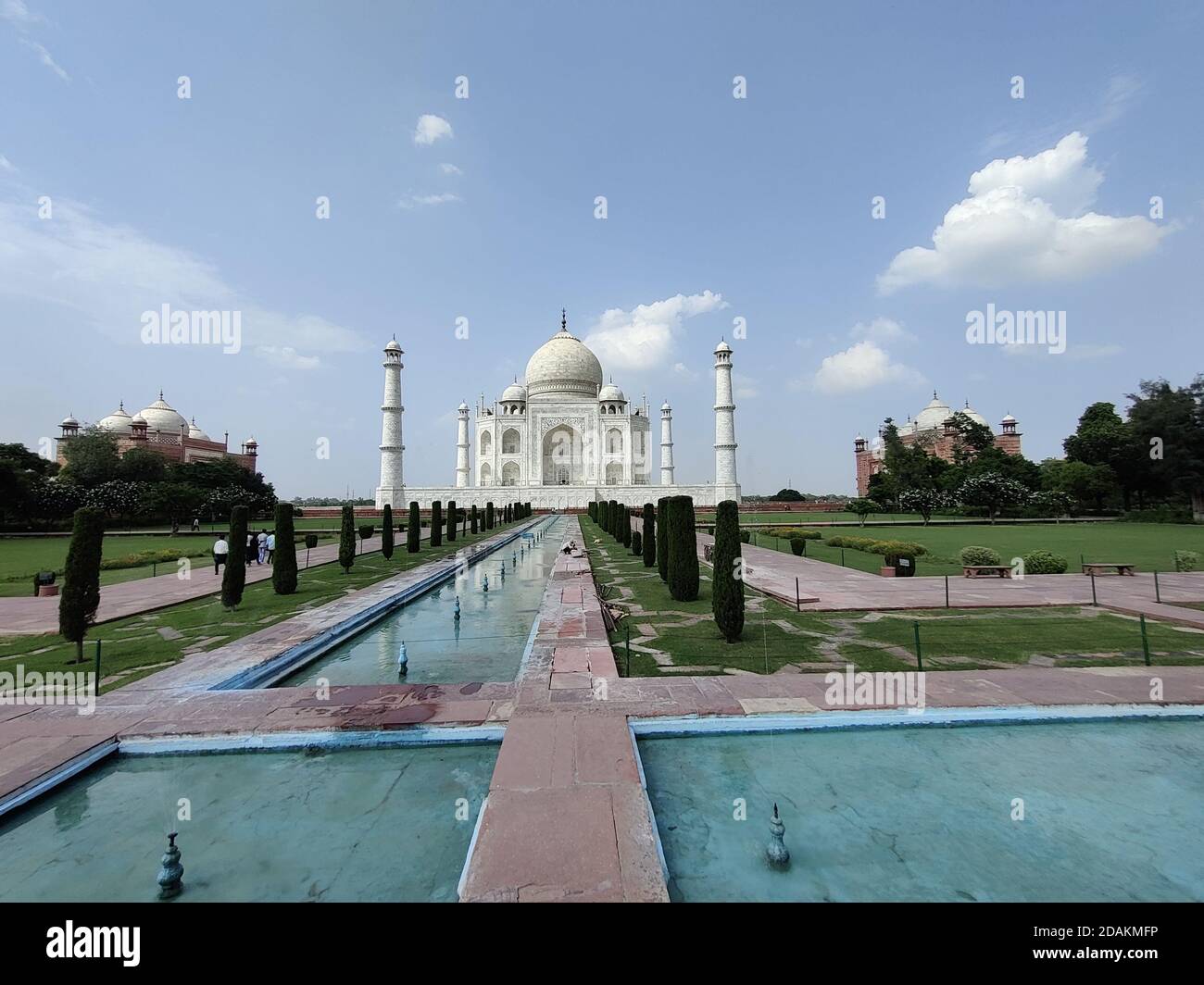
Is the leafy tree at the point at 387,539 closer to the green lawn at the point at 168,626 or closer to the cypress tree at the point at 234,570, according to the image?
A: the green lawn at the point at 168,626

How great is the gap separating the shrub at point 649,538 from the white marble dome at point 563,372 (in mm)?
36292

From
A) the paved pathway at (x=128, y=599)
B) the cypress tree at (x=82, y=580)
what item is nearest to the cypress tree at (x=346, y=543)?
the paved pathway at (x=128, y=599)

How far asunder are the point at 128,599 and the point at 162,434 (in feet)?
139

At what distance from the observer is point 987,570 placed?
1057cm

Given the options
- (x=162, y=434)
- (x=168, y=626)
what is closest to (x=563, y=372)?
(x=162, y=434)

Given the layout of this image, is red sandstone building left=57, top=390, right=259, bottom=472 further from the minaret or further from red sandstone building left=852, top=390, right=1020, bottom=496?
red sandstone building left=852, top=390, right=1020, bottom=496

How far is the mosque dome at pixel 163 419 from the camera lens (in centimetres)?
4366

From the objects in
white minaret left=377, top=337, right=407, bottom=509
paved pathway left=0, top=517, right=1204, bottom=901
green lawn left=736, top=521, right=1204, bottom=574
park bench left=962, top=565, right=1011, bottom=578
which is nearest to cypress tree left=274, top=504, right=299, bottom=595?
paved pathway left=0, top=517, right=1204, bottom=901

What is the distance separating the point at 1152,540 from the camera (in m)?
18.3
